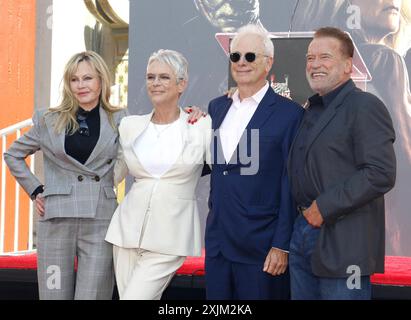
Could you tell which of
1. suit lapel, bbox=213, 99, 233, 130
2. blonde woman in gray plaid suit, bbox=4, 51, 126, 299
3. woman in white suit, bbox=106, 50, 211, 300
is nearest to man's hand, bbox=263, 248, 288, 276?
woman in white suit, bbox=106, 50, 211, 300

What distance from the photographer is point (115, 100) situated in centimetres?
1002

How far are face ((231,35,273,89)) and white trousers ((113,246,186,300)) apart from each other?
929mm

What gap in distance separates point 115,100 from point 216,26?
4.56m

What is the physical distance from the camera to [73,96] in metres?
3.66

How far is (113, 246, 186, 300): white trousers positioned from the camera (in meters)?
3.26

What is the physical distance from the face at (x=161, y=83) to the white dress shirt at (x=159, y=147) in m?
0.15

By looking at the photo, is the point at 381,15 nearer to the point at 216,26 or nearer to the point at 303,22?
the point at 303,22

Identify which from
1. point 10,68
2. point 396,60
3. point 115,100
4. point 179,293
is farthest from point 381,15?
point 115,100

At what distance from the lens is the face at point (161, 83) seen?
3.37 metres

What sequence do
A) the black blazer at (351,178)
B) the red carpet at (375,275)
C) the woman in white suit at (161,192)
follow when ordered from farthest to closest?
the red carpet at (375,275)
the woman in white suit at (161,192)
the black blazer at (351,178)

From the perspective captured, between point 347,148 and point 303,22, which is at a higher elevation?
point 303,22

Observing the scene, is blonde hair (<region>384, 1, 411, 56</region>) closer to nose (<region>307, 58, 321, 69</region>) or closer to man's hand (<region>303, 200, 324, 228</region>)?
nose (<region>307, 58, 321, 69</region>)

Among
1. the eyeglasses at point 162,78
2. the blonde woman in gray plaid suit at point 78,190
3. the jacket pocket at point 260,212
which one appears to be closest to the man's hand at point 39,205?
the blonde woman in gray plaid suit at point 78,190

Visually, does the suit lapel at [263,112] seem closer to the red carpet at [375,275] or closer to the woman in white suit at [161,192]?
the woman in white suit at [161,192]
